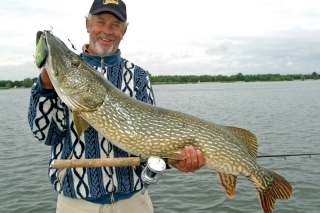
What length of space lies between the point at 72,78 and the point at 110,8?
2.35 ft

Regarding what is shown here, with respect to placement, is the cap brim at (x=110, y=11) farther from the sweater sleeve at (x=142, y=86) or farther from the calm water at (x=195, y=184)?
the calm water at (x=195, y=184)

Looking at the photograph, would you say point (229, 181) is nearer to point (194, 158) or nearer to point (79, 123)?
point (194, 158)

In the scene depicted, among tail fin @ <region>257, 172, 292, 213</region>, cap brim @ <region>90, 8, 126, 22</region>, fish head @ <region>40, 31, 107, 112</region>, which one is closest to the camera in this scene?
fish head @ <region>40, 31, 107, 112</region>

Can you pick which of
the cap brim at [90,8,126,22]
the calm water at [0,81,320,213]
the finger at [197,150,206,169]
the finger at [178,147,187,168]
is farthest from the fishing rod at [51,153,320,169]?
the calm water at [0,81,320,213]

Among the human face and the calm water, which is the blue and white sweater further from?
the calm water

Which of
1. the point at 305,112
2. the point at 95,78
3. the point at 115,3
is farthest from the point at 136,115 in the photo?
the point at 305,112

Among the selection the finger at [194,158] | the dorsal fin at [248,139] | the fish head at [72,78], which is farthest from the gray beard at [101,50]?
the dorsal fin at [248,139]

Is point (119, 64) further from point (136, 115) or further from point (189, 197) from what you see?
point (189, 197)

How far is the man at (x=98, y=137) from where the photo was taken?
2703 millimetres

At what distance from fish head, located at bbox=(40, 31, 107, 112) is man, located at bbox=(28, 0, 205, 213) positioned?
0.09m

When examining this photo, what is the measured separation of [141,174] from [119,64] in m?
0.98

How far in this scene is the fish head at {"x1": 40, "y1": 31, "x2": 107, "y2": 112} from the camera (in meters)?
2.66

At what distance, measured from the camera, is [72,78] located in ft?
9.07

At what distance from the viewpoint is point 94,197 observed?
2705 millimetres
